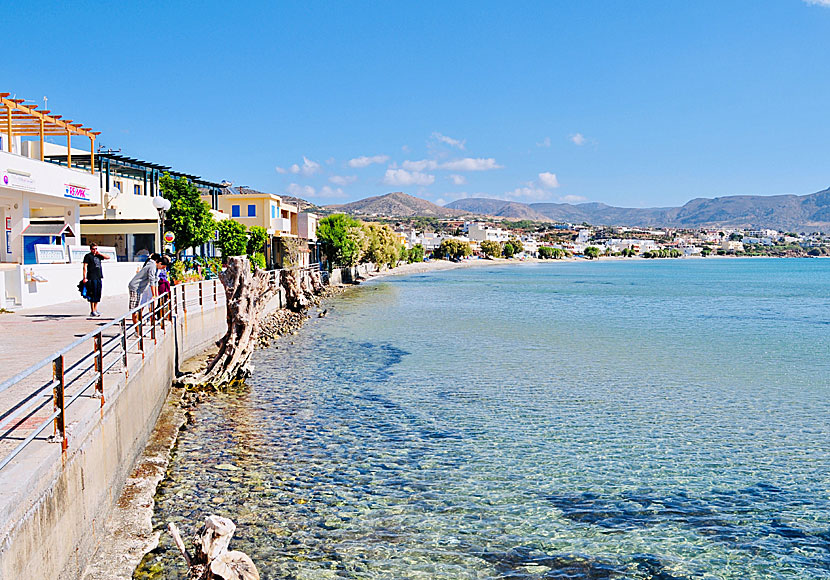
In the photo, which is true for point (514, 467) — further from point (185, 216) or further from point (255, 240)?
point (255, 240)

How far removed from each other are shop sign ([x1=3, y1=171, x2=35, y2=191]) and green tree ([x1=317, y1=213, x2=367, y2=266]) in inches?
1939

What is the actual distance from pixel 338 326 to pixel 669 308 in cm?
2700

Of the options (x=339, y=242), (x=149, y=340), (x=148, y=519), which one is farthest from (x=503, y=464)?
(x=339, y=242)

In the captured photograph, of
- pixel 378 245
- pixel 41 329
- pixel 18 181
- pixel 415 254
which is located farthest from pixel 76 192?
pixel 415 254

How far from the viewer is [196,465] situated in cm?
1159

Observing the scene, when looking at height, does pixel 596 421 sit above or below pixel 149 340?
below

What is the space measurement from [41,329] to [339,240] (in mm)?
61035

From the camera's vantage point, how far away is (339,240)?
77.1 metres

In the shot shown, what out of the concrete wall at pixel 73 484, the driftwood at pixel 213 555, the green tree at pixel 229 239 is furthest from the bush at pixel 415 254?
the driftwood at pixel 213 555

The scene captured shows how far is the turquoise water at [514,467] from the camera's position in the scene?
344 inches

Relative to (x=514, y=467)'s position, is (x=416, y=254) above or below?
above

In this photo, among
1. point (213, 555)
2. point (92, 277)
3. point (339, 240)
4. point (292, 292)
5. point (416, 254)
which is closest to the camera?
point (213, 555)

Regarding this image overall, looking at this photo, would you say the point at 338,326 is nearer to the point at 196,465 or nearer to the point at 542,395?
the point at 542,395

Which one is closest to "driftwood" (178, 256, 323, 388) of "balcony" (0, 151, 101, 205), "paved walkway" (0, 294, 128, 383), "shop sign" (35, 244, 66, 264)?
"paved walkway" (0, 294, 128, 383)
